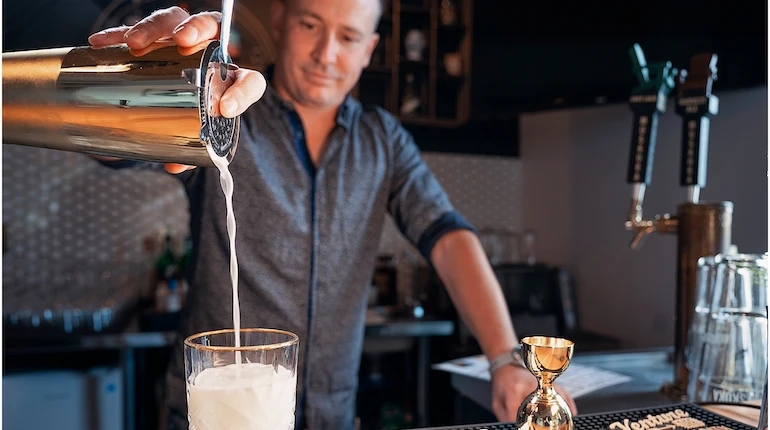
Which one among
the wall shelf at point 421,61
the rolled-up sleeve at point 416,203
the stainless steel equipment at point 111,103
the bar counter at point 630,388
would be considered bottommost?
the bar counter at point 630,388

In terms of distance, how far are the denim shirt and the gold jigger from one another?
0.93 metres

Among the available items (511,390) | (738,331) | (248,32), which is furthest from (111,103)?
(248,32)

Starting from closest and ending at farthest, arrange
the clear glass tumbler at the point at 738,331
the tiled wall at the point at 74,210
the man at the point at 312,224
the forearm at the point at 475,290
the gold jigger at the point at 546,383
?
the gold jigger at the point at 546,383 < the clear glass tumbler at the point at 738,331 < the forearm at the point at 475,290 < the man at the point at 312,224 < the tiled wall at the point at 74,210

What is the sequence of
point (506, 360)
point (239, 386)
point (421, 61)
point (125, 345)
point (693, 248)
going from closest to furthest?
point (239, 386)
point (506, 360)
point (693, 248)
point (125, 345)
point (421, 61)

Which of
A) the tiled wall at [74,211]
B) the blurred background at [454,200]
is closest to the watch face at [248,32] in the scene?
the blurred background at [454,200]

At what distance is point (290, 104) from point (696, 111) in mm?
1028

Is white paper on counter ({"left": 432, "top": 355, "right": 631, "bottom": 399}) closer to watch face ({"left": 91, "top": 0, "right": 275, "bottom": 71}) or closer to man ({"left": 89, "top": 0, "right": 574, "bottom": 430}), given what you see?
man ({"left": 89, "top": 0, "right": 574, "bottom": 430})

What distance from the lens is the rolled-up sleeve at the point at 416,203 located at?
1.74m

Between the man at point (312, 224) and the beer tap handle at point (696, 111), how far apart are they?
550 millimetres

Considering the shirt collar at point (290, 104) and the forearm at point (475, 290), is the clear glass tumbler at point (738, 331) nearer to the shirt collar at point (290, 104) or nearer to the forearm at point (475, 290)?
the forearm at point (475, 290)

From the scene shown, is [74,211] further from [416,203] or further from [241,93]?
[241,93]

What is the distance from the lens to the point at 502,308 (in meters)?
1.53

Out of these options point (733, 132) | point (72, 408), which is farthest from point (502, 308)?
point (72, 408)

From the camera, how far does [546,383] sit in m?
0.80
